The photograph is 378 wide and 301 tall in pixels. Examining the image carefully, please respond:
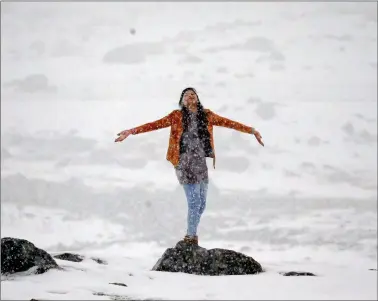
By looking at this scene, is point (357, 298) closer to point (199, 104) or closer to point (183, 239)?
point (183, 239)

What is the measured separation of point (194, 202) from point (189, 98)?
72.5 inches

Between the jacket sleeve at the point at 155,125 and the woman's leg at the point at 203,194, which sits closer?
the jacket sleeve at the point at 155,125

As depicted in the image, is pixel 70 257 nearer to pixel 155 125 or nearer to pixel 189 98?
pixel 155 125

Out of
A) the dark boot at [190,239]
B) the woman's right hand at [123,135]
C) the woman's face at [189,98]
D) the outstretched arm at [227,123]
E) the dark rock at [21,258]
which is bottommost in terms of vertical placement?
the dark rock at [21,258]

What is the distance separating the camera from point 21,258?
8.19 metres

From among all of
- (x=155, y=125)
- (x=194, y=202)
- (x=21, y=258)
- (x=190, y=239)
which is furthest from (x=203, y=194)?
(x=21, y=258)

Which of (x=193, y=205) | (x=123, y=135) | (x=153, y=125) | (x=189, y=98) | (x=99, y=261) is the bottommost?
(x=99, y=261)

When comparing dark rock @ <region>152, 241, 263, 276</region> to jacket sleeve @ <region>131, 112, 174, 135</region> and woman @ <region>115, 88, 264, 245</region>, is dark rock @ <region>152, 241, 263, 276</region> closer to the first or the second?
woman @ <region>115, 88, 264, 245</region>

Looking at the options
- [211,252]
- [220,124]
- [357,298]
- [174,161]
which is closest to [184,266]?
[211,252]

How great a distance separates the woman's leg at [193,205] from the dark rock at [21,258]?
2628mm

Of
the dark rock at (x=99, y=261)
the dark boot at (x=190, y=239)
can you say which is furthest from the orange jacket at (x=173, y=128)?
the dark rock at (x=99, y=261)

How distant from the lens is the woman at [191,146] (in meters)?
10.0

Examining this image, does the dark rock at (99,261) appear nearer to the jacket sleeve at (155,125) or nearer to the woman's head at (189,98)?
the jacket sleeve at (155,125)

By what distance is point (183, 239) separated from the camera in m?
10.2
